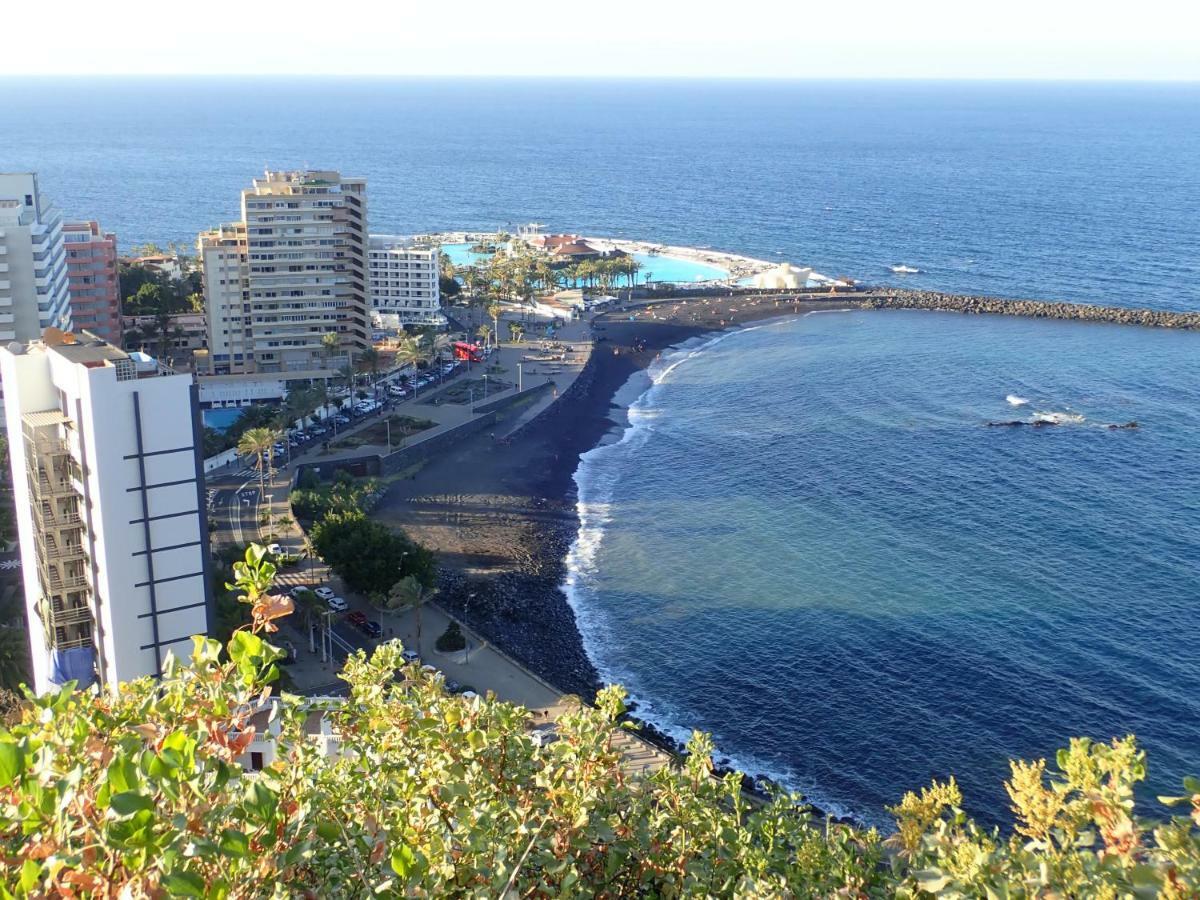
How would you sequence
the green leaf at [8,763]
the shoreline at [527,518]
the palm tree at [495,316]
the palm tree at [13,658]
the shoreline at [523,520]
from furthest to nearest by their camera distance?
the palm tree at [495,316]
the shoreline at [523,520]
the shoreline at [527,518]
the palm tree at [13,658]
the green leaf at [8,763]

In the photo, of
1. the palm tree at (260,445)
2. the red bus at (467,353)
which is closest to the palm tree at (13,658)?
the palm tree at (260,445)

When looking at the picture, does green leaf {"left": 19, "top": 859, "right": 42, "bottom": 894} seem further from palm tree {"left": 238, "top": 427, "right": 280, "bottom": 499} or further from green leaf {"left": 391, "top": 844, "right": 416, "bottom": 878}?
palm tree {"left": 238, "top": 427, "right": 280, "bottom": 499}

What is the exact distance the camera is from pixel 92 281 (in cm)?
7419

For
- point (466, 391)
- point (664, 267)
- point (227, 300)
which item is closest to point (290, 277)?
point (227, 300)

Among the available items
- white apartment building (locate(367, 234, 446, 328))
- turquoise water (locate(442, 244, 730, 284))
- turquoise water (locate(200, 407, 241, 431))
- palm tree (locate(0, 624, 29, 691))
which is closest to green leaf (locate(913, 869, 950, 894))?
palm tree (locate(0, 624, 29, 691))

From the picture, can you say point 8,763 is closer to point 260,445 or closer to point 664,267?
Answer: point 260,445

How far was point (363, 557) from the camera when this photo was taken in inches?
1801

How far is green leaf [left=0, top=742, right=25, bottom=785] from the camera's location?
697 cm

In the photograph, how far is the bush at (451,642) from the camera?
43.2 m

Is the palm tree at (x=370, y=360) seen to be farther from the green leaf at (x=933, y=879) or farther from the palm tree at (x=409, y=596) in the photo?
the green leaf at (x=933, y=879)

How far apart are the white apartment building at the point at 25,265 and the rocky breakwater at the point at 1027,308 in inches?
2751

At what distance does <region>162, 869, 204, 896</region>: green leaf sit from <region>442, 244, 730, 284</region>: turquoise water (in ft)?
369

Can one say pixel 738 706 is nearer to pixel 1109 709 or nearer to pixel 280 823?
pixel 1109 709

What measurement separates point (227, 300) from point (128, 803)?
71.3m
